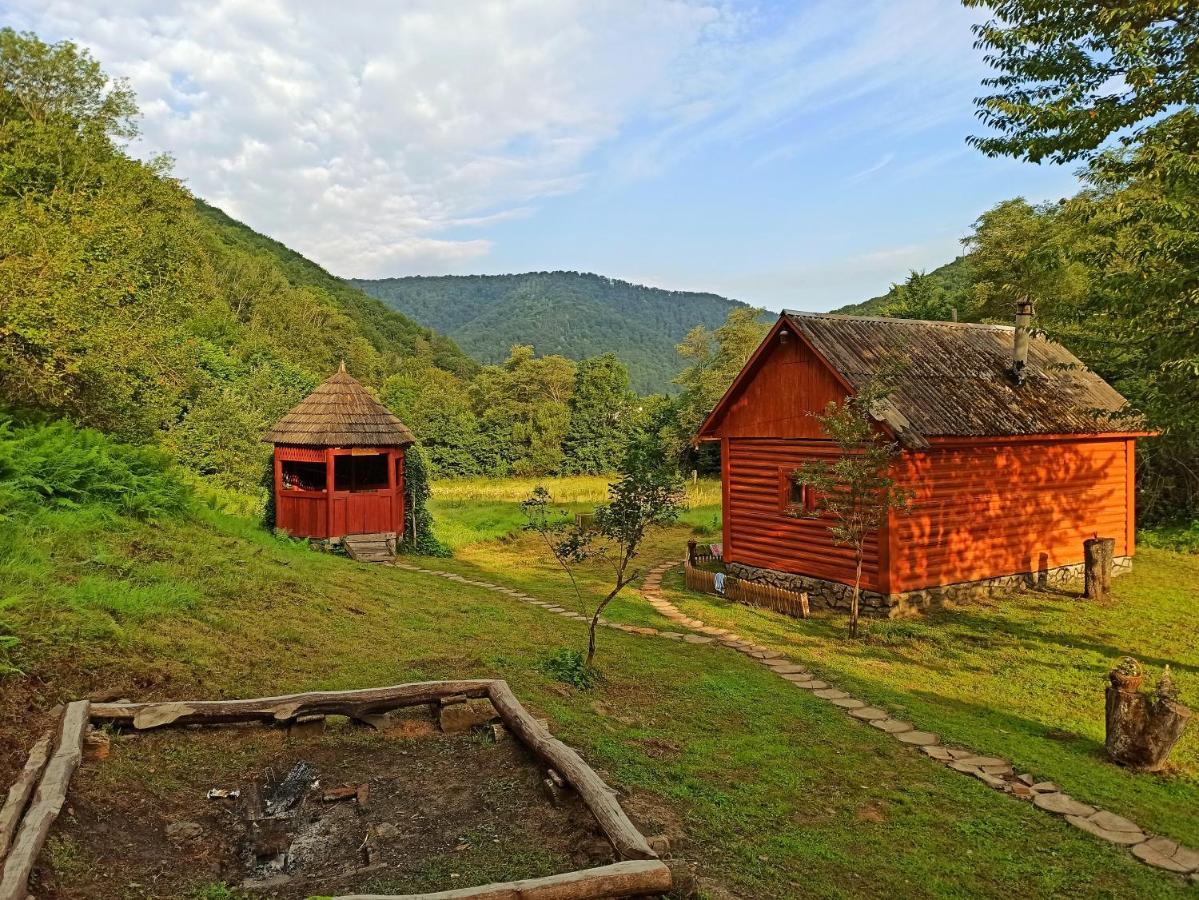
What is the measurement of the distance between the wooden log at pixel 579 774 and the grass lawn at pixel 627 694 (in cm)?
51

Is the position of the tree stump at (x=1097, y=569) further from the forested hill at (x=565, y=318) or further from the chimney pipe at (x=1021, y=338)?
the forested hill at (x=565, y=318)

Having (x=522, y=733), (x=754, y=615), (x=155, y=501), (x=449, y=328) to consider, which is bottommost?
(x=754, y=615)

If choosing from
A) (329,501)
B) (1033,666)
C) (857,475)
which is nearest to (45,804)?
(857,475)

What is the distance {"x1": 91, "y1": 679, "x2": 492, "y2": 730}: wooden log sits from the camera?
672 cm

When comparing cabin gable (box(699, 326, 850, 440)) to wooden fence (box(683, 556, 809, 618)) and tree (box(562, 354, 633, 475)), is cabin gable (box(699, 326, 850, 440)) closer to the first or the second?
wooden fence (box(683, 556, 809, 618))

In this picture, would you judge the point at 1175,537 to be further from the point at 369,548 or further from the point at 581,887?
the point at 581,887

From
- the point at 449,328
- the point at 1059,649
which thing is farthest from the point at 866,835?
the point at 449,328

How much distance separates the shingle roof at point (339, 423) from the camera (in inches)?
798

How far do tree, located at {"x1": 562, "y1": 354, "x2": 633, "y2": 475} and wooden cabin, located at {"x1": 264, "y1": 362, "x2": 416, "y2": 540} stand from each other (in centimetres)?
3162

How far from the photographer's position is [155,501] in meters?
13.3

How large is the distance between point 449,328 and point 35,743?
176375mm

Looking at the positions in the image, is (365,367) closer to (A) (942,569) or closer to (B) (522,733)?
(A) (942,569)

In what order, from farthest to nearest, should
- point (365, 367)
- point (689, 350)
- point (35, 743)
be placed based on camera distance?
point (365, 367)
point (689, 350)
point (35, 743)

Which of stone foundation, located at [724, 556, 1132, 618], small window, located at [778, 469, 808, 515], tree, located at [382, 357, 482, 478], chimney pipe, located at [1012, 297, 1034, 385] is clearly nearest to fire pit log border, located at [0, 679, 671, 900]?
stone foundation, located at [724, 556, 1132, 618]
